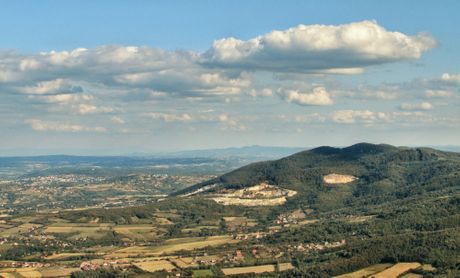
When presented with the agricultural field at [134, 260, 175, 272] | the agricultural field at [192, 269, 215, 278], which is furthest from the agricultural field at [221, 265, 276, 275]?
the agricultural field at [134, 260, 175, 272]

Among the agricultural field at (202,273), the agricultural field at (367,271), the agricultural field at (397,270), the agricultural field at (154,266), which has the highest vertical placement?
the agricultural field at (397,270)

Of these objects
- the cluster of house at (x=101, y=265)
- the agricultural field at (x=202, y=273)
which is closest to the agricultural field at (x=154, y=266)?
the cluster of house at (x=101, y=265)

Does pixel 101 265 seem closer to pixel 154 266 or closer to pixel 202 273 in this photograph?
pixel 154 266

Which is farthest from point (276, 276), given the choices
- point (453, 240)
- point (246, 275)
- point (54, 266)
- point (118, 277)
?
point (54, 266)

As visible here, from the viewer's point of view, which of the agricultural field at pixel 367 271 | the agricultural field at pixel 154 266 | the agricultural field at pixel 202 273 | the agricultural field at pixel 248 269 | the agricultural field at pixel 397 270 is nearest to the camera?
the agricultural field at pixel 397 270

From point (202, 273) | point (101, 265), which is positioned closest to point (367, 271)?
point (202, 273)

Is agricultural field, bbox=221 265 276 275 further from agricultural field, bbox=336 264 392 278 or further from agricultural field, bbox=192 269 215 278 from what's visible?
agricultural field, bbox=336 264 392 278

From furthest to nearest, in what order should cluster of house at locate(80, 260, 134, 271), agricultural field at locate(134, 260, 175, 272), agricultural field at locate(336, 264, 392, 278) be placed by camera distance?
cluster of house at locate(80, 260, 134, 271) → agricultural field at locate(134, 260, 175, 272) → agricultural field at locate(336, 264, 392, 278)

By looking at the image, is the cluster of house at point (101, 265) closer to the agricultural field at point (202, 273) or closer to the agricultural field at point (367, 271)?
the agricultural field at point (202, 273)

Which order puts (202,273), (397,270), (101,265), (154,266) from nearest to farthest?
(397,270), (202,273), (154,266), (101,265)

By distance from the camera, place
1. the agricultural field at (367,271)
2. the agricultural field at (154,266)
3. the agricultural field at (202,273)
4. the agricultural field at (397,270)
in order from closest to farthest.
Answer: the agricultural field at (397,270) → the agricultural field at (367,271) → the agricultural field at (202,273) → the agricultural field at (154,266)

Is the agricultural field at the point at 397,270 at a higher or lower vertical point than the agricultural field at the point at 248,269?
higher
